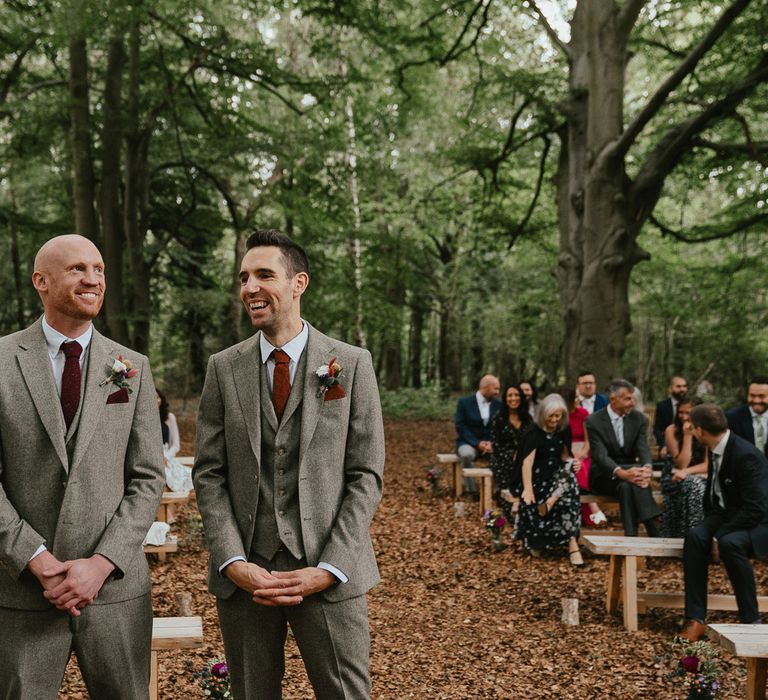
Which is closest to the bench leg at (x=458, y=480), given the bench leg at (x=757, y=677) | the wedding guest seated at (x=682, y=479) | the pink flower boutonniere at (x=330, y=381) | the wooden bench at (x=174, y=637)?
the wedding guest seated at (x=682, y=479)

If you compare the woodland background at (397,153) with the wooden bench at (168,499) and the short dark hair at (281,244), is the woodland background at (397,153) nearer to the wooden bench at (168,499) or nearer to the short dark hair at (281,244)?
the wooden bench at (168,499)

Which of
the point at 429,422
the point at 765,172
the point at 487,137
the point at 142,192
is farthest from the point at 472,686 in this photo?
the point at 429,422

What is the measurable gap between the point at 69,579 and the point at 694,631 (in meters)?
4.37

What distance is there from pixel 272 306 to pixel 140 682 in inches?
53.9

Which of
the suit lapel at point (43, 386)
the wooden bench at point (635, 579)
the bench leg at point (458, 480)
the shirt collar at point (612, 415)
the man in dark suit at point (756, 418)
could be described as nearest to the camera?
the suit lapel at point (43, 386)

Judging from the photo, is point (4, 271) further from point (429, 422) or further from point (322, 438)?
point (322, 438)

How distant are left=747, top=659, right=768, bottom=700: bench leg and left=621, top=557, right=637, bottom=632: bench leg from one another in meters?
1.44

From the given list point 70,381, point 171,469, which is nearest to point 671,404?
point 171,469

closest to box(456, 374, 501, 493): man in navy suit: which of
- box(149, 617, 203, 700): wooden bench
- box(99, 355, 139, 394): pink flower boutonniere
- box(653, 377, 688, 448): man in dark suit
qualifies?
box(653, 377, 688, 448): man in dark suit

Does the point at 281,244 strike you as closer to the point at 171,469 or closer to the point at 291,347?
the point at 291,347

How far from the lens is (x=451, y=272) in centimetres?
2433

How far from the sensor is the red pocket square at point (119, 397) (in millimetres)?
2676

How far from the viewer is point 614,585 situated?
591 centimetres

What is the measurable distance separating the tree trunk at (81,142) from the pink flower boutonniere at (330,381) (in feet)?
35.4
